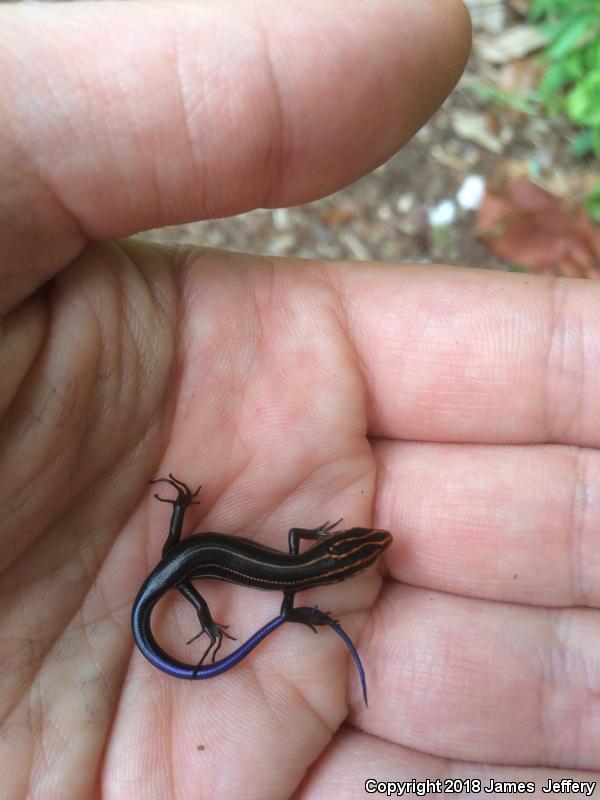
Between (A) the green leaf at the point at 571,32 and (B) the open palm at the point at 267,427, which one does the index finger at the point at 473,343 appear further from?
(A) the green leaf at the point at 571,32

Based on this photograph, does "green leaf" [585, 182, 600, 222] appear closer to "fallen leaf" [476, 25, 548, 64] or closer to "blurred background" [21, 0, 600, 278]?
"blurred background" [21, 0, 600, 278]

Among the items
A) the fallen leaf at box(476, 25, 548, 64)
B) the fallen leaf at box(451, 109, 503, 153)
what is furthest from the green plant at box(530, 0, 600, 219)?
the fallen leaf at box(451, 109, 503, 153)

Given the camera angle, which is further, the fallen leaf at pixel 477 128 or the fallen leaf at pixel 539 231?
the fallen leaf at pixel 477 128

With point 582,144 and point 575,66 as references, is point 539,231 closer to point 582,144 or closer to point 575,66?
point 582,144

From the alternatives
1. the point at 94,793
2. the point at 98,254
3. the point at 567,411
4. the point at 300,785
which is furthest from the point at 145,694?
the point at 567,411

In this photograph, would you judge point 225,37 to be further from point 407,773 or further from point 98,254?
point 407,773

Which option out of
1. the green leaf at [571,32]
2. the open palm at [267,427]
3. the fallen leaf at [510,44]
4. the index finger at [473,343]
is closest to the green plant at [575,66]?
the green leaf at [571,32]
